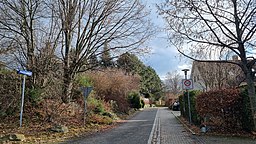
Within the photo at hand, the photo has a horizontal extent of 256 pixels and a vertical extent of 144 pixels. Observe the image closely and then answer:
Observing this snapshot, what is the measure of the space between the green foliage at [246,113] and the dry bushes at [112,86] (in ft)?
61.2

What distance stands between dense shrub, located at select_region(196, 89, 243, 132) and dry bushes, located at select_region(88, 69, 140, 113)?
16.9 m

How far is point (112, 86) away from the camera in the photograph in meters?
32.1

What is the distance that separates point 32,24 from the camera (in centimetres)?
1702

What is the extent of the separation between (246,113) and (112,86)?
22.2 m

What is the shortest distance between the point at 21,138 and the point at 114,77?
22.7 m

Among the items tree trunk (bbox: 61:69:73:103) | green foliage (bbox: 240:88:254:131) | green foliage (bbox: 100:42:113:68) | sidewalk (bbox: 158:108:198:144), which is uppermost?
green foliage (bbox: 100:42:113:68)

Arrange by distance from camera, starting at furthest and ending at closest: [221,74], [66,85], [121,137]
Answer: [221,74] → [66,85] → [121,137]

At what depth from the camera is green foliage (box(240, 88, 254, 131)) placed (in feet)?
35.6

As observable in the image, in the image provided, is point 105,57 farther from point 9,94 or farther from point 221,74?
point 221,74

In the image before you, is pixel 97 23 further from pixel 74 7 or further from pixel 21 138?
pixel 21 138

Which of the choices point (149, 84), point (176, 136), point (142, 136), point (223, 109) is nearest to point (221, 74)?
Result: point (223, 109)

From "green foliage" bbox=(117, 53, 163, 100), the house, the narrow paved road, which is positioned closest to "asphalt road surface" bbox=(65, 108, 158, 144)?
the narrow paved road

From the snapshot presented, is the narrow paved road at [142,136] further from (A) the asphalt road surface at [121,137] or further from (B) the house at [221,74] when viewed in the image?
(B) the house at [221,74]

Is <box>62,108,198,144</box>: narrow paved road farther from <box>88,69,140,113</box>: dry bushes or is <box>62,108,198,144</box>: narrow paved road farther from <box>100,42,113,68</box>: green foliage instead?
<box>88,69,140,113</box>: dry bushes
